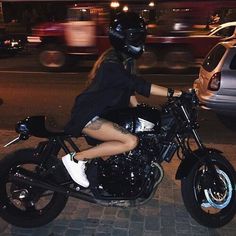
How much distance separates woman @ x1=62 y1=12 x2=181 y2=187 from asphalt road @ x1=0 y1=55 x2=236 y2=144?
0.34 meters

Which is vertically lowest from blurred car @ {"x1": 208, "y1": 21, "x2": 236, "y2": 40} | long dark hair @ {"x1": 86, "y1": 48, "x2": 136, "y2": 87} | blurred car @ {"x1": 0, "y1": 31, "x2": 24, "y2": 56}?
blurred car @ {"x1": 0, "y1": 31, "x2": 24, "y2": 56}

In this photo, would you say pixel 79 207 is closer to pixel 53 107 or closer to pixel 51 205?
pixel 51 205

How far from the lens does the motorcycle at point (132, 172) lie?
413 cm

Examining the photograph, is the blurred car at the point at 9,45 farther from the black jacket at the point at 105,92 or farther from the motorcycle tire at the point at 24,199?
the black jacket at the point at 105,92

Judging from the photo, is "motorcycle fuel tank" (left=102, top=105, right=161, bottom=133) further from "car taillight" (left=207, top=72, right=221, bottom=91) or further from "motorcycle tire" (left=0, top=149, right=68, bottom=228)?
"car taillight" (left=207, top=72, right=221, bottom=91)

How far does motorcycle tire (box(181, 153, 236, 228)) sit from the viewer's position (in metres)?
4.32

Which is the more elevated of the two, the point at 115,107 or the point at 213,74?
the point at 115,107

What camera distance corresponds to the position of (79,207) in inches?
193

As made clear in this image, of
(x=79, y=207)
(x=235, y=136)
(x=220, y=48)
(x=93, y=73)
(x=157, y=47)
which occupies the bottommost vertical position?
(x=157, y=47)

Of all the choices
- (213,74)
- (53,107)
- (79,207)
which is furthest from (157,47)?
(79,207)

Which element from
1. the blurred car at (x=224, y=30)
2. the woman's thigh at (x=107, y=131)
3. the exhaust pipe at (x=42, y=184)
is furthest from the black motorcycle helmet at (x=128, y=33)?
the blurred car at (x=224, y=30)

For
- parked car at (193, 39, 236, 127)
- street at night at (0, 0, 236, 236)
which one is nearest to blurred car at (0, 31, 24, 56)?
parked car at (193, 39, 236, 127)

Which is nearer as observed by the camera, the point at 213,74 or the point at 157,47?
the point at 213,74

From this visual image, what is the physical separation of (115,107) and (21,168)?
104cm
